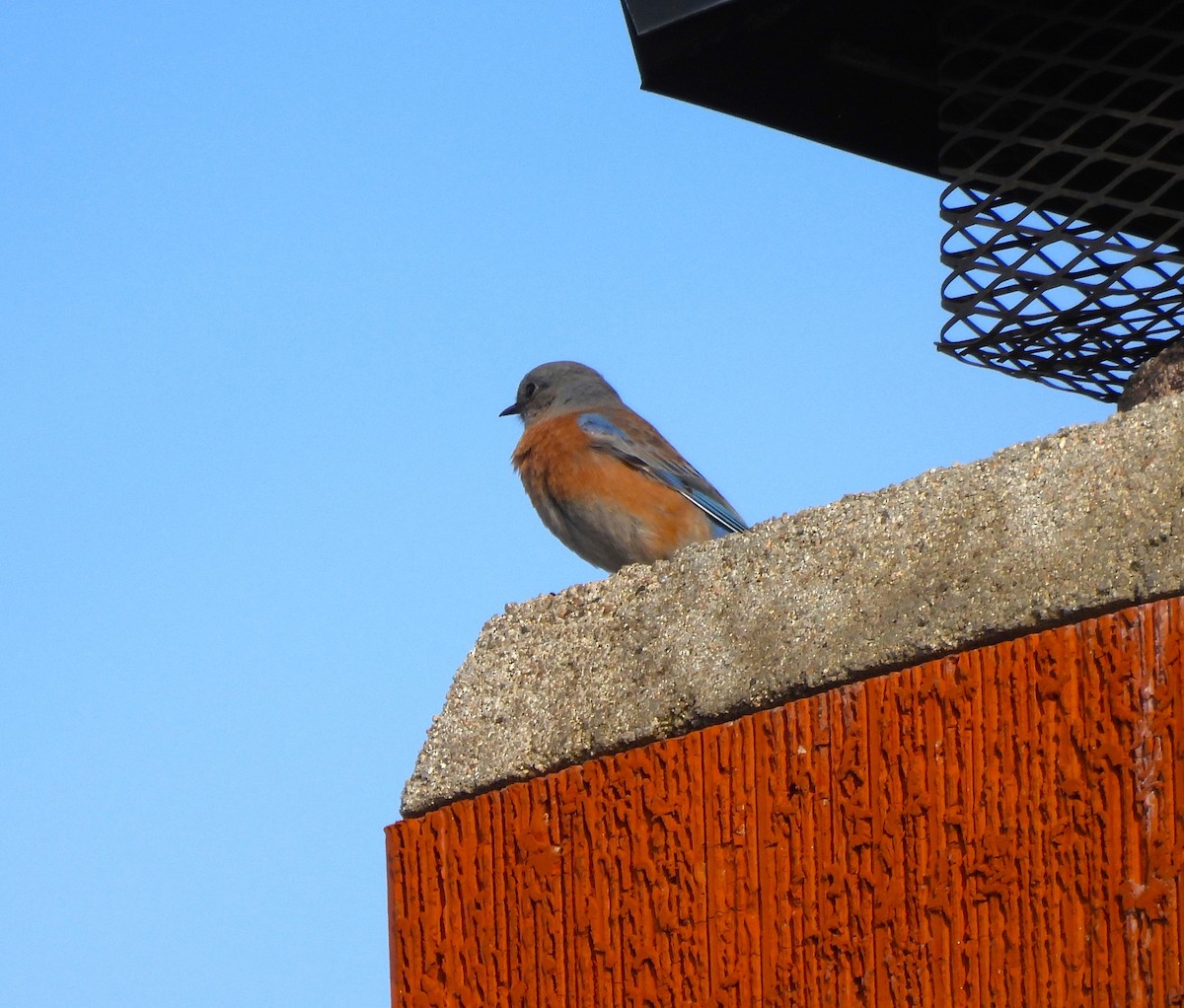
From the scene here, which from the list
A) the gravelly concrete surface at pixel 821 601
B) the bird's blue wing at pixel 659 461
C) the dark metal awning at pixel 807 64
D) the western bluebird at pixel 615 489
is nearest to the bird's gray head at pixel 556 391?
the western bluebird at pixel 615 489

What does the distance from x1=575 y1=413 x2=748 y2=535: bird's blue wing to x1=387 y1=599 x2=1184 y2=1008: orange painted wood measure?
3.12 m

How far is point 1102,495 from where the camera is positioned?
80.6 inches

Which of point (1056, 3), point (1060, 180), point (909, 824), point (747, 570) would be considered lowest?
point (909, 824)

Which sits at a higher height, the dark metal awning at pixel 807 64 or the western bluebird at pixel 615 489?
the dark metal awning at pixel 807 64

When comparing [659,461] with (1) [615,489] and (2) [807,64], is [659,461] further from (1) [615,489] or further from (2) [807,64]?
(2) [807,64]

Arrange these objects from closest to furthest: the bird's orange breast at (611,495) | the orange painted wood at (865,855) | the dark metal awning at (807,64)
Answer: the orange painted wood at (865,855) → the dark metal awning at (807,64) → the bird's orange breast at (611,495)

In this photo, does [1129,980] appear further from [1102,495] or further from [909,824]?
[1102,495]

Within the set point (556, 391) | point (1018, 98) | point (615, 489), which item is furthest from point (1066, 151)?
point (556, 391)

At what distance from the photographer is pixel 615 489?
526cm

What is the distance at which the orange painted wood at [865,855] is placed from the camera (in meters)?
1.88

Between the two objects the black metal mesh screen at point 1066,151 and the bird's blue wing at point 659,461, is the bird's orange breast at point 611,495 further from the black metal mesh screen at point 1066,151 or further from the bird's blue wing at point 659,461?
the black metal mesh screen at point 1066,151

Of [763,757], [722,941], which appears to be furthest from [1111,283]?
[722,941]

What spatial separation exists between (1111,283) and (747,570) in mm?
970

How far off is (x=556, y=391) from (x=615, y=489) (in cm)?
160
